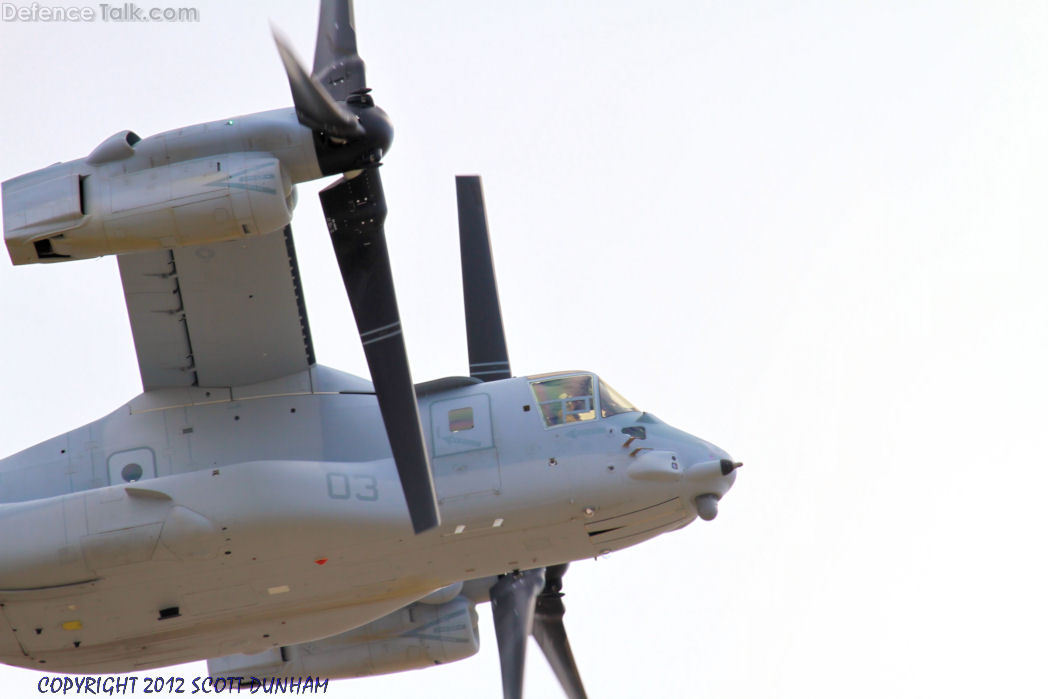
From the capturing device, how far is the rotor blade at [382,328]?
19109 millimetres

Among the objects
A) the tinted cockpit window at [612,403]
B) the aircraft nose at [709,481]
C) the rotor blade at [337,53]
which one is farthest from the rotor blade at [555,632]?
the rotor blade at [337,53]

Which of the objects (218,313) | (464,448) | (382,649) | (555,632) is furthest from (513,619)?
(218,313)

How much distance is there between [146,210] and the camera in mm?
17828

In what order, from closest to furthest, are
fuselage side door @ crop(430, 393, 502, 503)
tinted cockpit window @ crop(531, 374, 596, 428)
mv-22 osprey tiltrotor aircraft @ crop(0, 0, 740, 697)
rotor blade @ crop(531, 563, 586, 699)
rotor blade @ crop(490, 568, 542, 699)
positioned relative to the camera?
mv-22 osprey tiltrotor aircraft @ crop(0, 0, 740, 697) < fuselage side door @ crop(430, 393, 502, 503) < tinted cockpit window @ crop(531, 374, 596, 428) < rotor blade @ crop(490, 568, 542, 699) < rotor blade @ crop(531, 563, 586, 699)

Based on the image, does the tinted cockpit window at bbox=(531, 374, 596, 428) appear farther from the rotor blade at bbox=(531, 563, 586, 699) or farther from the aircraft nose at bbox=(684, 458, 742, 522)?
the rotor blade at bbox=(531, 563, 586, 699)

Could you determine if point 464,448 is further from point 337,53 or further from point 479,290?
point 337,53

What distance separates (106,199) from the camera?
58.9 ft

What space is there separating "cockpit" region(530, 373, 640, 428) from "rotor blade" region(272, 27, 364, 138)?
4288 millimetres

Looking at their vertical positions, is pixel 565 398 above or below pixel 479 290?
below

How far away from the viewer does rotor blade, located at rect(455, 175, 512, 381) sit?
23.6m

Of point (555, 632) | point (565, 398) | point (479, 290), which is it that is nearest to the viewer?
point (565, 398)

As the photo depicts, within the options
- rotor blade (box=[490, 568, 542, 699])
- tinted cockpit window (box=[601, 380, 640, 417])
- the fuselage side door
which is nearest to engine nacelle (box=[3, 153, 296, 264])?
the fuselage side door

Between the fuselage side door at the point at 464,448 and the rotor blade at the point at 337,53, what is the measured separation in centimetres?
421

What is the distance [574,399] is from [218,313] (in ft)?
15.1
